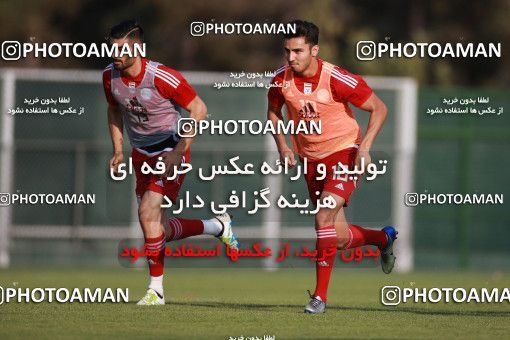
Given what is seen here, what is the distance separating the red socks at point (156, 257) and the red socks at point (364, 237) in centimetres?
156

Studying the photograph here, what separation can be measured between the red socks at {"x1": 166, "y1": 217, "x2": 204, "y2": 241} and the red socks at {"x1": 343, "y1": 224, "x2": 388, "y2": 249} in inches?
56.3

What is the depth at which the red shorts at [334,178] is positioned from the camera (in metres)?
10.9

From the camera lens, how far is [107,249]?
2159 cm

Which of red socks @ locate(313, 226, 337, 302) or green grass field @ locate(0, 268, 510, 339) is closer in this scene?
green grass field @ locate(0, 268, 510, 339)

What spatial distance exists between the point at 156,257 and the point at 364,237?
1812 mm

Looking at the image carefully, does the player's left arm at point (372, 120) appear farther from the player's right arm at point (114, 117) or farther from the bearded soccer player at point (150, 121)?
the player's right arm at point (114, 117)

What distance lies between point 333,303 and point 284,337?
12.0ft

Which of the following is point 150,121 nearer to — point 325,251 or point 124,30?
point 124,30

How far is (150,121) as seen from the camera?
11.5 meters

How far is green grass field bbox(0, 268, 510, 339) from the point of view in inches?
357

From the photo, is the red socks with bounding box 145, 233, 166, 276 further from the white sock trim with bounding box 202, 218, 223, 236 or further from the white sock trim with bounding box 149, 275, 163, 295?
the white sock trim with bounding box 202, 218, 223, 236

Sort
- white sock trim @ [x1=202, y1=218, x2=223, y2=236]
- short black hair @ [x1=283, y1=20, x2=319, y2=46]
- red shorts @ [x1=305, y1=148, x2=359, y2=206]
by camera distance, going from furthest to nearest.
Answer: white sock trim @ [x1=202, y1=218, x2=223, y2=236] → red shorts @ [x1=305, y1=148, x2=359, y2=206] → short black hair @ [x1=283, y1=20, x2=319, y2=46]

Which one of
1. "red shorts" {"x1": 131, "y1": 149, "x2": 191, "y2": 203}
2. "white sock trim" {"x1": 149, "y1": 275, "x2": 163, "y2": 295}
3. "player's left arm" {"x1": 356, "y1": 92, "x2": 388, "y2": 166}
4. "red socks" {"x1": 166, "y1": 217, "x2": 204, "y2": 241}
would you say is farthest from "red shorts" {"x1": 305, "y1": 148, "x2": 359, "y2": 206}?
"white sock trim" {"x1": 149, "y1": 275, "x2": 163, "y2": 295}

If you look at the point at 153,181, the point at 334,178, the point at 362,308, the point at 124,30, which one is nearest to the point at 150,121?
the point at 153,181
